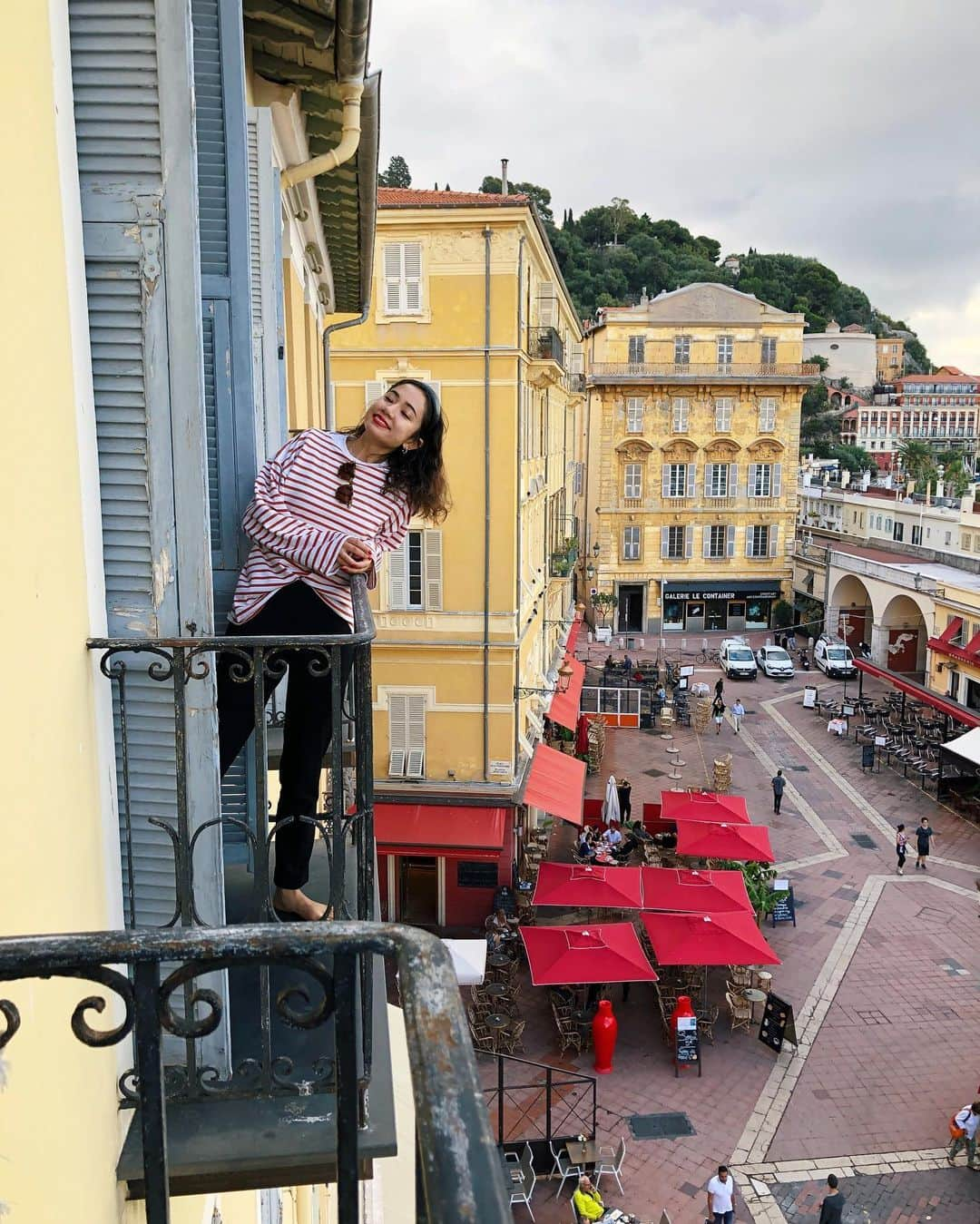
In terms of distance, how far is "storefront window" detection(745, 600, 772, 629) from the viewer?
44.9 meters

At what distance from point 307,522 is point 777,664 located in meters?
35.9

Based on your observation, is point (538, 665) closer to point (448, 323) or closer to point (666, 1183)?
point (448, 323)

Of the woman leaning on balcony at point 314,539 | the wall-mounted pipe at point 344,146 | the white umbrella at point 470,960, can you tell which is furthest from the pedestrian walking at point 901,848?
the woman leaning on balcony at point 314,539

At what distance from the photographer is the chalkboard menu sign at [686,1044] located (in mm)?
13281

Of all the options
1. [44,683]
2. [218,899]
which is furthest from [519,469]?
[44,683]

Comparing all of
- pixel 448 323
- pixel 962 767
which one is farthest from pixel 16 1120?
pixel 962 767

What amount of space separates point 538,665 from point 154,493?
762 inches

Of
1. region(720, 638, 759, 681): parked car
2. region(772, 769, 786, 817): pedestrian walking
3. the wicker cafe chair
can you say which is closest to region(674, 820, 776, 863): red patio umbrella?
the wicker cafe chair

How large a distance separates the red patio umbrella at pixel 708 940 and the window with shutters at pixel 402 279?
10.4m

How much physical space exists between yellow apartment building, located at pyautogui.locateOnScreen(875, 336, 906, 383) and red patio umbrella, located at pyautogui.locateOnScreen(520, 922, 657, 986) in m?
127

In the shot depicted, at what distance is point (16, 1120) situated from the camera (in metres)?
2.28

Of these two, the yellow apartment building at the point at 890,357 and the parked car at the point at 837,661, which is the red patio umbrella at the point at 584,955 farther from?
the yellow apartment building at the point at 890,357

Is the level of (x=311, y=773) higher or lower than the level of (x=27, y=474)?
lower

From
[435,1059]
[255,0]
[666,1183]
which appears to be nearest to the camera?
[435,1059]
